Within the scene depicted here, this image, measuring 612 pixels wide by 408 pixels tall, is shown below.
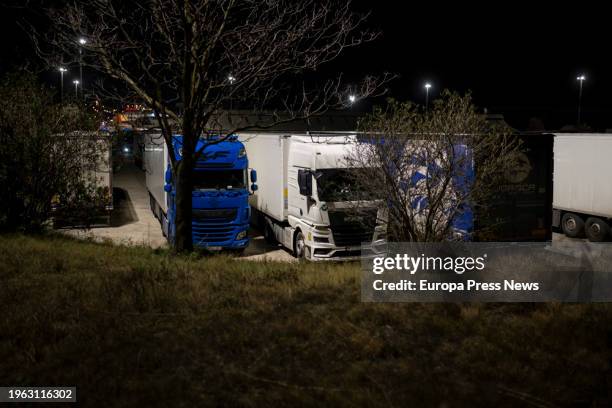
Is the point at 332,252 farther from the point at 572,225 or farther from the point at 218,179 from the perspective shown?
the point at 572,225

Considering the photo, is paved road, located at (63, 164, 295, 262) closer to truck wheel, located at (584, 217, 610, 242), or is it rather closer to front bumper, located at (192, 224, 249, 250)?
front bumper, located at (192, 224, 249, 250)

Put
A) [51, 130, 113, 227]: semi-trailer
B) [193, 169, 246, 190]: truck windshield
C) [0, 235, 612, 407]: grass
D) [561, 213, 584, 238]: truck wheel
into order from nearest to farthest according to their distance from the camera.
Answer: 1. [0, 235, 612, 407]: grass
2. [51, 130, 113, 227]: semi-trailer
3. [193, 169, 246, 190]: truck windshield
4. [561, 213, 584, 238]: truck wheel

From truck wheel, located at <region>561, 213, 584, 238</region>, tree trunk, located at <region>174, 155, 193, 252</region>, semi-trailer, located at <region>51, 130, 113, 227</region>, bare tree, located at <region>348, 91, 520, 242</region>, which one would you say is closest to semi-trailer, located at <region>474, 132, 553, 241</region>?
bare tree, located at <region>348, 91, 520, 242</region>

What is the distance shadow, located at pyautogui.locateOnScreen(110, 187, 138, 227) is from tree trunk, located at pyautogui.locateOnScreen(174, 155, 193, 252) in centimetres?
1206

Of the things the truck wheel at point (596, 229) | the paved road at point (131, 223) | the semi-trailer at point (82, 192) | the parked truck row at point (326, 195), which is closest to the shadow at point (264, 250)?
the parked truck row at point (326, 195)

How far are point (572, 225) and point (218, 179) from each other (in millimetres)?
11607

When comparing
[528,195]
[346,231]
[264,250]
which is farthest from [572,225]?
[264,250]

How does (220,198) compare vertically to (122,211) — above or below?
above

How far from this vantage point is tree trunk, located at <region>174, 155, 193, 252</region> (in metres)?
13.0

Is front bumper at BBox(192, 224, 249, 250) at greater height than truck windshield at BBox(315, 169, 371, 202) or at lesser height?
lesser

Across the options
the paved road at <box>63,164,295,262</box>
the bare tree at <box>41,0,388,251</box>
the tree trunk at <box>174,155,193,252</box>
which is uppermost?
the bare tree at <box>41,0,388,251</box>

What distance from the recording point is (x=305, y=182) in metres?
16.5

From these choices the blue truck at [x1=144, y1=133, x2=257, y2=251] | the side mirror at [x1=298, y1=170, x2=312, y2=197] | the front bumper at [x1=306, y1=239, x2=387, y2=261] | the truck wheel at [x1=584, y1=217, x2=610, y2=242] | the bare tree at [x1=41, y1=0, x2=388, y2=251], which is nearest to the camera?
the bare tree at [x1=41, y1=0, x2=388, y2=251]

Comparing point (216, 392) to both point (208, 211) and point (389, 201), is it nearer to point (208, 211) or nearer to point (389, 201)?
point (389, 201)
